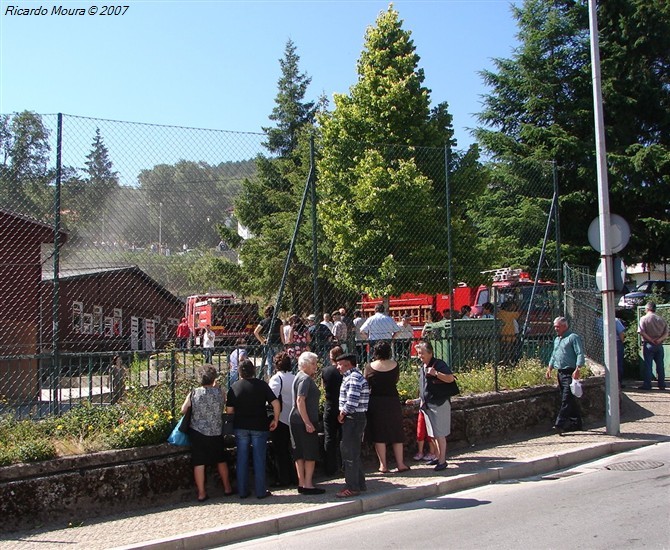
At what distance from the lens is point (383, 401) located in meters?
9.38

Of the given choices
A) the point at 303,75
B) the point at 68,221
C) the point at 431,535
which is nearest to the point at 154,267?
the point at 68,221

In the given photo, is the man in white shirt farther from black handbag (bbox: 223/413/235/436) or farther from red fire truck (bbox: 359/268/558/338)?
black handbag (bbox: 223/413/235/436)

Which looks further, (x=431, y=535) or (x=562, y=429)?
(x=562, y=429)

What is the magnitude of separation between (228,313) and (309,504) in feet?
26.6

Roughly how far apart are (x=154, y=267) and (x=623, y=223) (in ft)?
24.2

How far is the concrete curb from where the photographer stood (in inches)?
275

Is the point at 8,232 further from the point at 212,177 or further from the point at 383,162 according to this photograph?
the point at 383,162

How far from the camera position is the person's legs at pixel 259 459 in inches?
333

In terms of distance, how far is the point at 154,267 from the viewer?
31.0 ft

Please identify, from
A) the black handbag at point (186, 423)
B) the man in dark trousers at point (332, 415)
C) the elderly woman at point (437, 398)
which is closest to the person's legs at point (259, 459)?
the black handbag at point (186, 423)

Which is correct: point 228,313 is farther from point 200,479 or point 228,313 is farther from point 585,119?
point 585,119

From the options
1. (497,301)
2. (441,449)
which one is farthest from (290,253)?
(497,301)

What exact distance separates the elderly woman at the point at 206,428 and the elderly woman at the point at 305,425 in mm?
871

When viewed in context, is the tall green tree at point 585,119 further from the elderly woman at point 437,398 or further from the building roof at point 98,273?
the building roof at point 98,273
